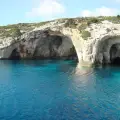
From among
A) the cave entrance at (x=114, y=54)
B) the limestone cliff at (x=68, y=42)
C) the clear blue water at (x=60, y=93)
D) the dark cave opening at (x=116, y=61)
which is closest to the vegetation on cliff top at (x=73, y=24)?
the limestone cliff at (x=68, y=42)

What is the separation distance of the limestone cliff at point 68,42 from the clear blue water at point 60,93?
5.87m

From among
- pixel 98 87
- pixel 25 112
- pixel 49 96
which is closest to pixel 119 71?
pixel 98 87

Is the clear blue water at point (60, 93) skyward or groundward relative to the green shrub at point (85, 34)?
groundward

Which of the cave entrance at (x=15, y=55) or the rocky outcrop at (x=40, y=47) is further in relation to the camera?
the cave entrance at (x=15, y=55)

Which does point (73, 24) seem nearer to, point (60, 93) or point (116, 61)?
point (116, 61)

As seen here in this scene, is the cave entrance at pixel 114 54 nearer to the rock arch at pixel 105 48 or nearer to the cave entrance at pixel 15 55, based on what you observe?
the rock arch at pixel 105 48

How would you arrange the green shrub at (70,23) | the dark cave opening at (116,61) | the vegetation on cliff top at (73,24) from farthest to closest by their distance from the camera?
the dark cave opening at (116,61)
the green shrub at (70,23)
the vegetation on cliff top at (73,24)

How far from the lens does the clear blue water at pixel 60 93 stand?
3117 centimetres

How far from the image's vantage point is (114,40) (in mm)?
63312

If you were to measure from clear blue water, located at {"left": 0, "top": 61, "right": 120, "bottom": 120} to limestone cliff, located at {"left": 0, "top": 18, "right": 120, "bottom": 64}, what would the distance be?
5.87m

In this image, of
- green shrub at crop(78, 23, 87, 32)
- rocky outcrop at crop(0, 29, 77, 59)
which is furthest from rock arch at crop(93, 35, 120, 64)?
rocky outcrop at crop(0, 29, 77, 59)

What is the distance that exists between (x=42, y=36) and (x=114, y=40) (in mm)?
19516

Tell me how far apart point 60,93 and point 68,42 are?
4095 cm

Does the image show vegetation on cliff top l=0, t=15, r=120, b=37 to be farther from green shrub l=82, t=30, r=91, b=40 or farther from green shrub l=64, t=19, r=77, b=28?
green shrub l=82, t=30, r=91, b=40
